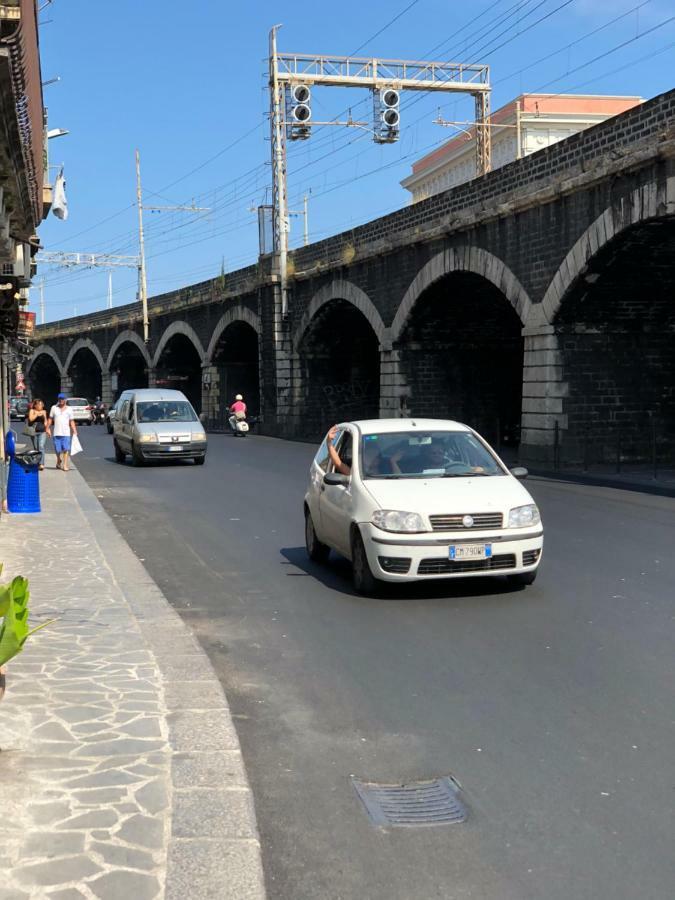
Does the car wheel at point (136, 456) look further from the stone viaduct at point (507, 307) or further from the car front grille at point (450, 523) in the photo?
the car front grille at point (450, 523)

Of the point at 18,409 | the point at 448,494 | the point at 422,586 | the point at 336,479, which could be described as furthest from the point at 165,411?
the point at 18,409

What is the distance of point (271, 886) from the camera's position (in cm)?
332

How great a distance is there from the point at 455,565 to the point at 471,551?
165mm

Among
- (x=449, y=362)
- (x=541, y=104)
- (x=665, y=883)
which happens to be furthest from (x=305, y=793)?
(x=541, y=104)

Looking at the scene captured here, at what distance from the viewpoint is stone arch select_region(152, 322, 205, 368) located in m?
49.5

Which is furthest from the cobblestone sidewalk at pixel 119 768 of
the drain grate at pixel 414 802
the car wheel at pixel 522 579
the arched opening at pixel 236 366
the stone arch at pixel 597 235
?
the arched opening at pixel 236 366

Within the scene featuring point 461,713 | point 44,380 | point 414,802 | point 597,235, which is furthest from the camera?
point 44,380

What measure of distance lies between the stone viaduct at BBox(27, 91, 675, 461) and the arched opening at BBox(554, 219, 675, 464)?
0.10 ft

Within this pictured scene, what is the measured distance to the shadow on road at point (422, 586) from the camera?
823cm

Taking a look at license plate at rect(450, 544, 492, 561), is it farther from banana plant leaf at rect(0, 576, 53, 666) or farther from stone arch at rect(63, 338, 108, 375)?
stone arch at rect(63, 338, 108, 375)

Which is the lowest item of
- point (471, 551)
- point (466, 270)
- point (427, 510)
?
point (471, 551)

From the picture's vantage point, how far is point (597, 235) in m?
19.1

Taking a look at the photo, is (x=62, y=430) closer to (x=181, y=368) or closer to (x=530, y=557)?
(x=530, y=557)

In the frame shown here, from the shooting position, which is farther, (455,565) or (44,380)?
(44,380)
